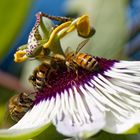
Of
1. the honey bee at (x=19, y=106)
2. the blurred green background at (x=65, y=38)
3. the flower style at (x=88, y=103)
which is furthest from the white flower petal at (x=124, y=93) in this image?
the blurred green background at (x=65, y=38)

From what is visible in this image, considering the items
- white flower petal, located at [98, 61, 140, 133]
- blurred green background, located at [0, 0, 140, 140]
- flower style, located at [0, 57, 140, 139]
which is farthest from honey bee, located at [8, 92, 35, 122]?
blurred green background, located at [0, 0, 140, 140]

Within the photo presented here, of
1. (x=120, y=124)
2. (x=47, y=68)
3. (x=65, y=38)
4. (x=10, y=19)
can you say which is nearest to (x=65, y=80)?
(x=47, y=68)

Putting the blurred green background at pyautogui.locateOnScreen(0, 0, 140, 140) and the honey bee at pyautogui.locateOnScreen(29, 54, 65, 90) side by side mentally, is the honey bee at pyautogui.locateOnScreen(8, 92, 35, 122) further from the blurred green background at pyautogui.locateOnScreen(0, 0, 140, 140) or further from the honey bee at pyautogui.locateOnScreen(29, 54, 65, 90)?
the blurred green background at pyautogui.locateOnScreen(0, 0, 140, 140)

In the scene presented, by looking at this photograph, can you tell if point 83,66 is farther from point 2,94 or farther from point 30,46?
point 2,94

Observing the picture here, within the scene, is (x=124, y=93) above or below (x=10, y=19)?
below

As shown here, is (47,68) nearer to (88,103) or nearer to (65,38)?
(88,103)

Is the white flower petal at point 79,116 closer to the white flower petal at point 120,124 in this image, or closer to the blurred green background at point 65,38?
the white flower petal at point 120,124
